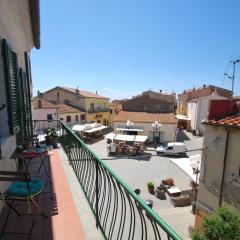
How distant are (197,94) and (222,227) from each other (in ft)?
119

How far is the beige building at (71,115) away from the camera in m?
34.7

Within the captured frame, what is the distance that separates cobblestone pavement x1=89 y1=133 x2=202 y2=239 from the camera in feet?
40.2

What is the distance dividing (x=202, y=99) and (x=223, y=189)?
86.0 ft

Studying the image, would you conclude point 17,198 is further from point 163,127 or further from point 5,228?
point 163,127

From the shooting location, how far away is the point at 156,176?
18000mm

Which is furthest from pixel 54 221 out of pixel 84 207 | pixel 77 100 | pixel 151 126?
pixel 77 100

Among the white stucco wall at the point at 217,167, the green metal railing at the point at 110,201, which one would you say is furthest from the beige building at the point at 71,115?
the green metal railing at the point at 110,201

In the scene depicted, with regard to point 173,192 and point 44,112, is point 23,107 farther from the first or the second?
point 44,112

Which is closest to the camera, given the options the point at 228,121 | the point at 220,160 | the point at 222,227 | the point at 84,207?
the point at 84,207

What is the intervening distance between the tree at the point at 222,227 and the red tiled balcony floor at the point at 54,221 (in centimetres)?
533

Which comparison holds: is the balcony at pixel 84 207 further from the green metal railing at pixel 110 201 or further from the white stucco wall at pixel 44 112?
the white stucco wall at pixel 44 112

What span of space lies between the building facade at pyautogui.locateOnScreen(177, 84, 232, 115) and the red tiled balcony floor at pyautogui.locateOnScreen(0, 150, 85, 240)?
38058mm

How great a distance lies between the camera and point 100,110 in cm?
4412

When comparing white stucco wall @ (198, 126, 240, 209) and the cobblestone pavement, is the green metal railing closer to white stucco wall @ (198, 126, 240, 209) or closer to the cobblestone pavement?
white stucco wall @ (198, 126, 240, 209)
